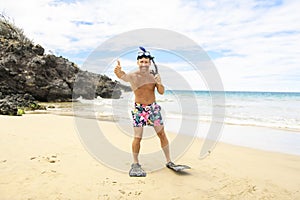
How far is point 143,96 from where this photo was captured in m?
4.69

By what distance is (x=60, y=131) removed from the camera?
300 inches

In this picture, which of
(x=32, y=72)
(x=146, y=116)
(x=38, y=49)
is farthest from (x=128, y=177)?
(x=38, y=49)

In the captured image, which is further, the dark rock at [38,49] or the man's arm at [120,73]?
the dark rock at [38,49]

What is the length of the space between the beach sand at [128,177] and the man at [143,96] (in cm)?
66

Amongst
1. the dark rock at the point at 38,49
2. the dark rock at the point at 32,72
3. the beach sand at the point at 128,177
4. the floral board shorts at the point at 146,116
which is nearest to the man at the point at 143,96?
the floral board shorts at the point at 146,116

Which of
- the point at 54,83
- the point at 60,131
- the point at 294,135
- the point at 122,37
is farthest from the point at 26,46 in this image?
the point at 294,135

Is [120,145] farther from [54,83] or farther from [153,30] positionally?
[54,83]

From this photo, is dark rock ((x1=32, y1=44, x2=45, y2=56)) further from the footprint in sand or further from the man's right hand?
the man's right hand

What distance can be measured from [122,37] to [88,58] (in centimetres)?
104

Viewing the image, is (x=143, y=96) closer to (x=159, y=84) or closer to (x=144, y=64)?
(x=159, y=84)

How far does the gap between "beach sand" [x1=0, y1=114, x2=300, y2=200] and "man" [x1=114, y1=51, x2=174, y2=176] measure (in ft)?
2.17

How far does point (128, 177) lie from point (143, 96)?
54.7 inches

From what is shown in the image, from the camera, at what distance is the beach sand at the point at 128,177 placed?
3.54m

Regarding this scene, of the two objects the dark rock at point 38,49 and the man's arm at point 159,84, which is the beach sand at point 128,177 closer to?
the man's arm at point 159,84
